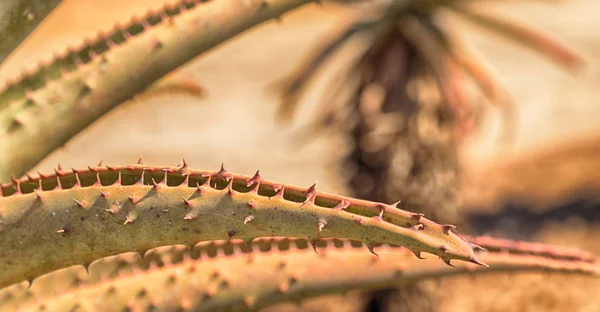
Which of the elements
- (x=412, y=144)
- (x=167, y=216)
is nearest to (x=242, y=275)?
(x=167, y=216)

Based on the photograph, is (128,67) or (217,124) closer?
(128,67)

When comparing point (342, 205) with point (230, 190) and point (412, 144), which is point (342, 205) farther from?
point (412, 144)

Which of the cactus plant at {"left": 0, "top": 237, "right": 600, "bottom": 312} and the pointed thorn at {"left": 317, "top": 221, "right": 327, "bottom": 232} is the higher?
the pointed thorn at {"left": 317, "top": 221, "right": 327, "bottom": 232}

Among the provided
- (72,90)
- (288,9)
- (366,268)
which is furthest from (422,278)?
(72,90)

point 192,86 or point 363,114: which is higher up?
point 192,86

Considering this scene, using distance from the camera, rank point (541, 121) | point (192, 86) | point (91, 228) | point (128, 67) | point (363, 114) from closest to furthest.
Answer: point (91, 228), point (128, 67), point (192, 86), point (363, 114), point (541, 121)

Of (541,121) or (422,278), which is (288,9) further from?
(541,121)

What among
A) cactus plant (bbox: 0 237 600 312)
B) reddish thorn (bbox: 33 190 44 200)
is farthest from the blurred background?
reddish thorn (bbox: 33 190 44 200)

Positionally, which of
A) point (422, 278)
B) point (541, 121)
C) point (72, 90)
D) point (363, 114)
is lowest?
point (541, 121)

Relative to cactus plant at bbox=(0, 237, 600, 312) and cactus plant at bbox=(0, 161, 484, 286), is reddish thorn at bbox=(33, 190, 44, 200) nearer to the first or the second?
cactus plant at bbox=(0, 161, 484, 286)
